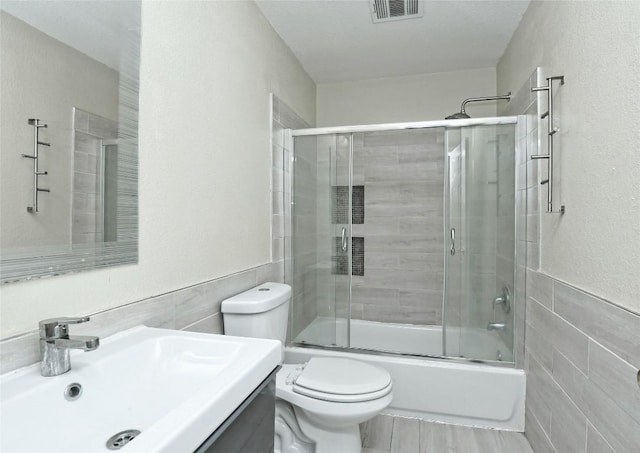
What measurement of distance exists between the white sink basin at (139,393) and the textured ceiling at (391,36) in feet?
6.28

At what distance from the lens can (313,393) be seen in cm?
154

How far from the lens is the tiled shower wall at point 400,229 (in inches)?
115

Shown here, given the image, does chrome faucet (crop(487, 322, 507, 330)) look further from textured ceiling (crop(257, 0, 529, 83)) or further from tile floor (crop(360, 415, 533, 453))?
textured ceiling (crop(257, 0, 529, 83))

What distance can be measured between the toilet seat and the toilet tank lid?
0.36 meters

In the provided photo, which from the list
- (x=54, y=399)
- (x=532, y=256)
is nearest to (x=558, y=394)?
(x=532, y=256)

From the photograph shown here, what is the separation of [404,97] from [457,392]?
2276 mm

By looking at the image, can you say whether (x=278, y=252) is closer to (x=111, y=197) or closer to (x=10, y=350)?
(x=111, y=197)

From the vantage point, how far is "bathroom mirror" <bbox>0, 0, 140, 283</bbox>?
2.68ft

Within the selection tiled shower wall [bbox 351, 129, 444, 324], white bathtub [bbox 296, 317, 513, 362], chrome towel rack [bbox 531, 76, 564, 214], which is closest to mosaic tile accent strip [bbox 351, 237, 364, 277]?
tiled shower wall [bbox 351, 129, 444, 324]

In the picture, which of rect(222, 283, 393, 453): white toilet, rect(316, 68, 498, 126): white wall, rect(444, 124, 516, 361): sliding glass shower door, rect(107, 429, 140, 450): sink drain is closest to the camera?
rect(107, 429, 140, 450): sink drain

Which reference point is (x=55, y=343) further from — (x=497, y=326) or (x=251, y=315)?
(x=497, y=326)

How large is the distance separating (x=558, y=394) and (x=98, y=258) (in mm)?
1834

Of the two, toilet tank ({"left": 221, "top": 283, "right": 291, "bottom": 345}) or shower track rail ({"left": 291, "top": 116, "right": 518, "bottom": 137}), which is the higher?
shower track rail ({"left": 291, "top": 116, "right": 518, "bottom": 137})

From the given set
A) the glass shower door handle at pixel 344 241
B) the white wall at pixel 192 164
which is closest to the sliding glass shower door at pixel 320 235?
the glass shower door handle at pixel 344 241
